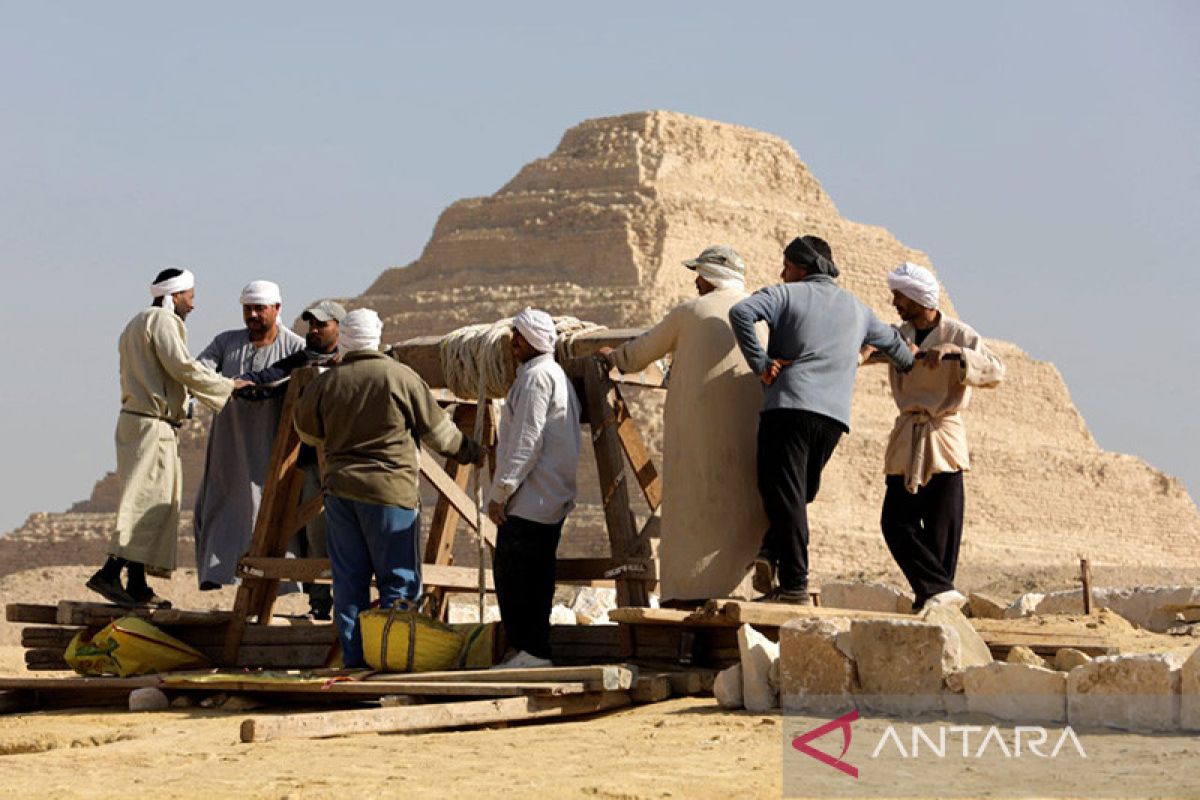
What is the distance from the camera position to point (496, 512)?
8078 millimetres

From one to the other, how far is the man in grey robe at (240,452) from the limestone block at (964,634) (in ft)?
11.7

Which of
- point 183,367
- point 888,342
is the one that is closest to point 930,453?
point 888,342

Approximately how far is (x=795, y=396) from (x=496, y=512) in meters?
1.20

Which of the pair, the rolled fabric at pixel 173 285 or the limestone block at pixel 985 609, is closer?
the rolled fabric at pixel 173 285

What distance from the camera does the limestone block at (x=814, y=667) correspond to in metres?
6.82

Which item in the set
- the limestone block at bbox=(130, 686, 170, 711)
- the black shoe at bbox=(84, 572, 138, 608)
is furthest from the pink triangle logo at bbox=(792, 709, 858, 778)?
the black shoe at bbox=(84, 572, 138, 608)

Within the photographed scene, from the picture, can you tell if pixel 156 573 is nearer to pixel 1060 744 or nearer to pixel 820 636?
pixel 820 636

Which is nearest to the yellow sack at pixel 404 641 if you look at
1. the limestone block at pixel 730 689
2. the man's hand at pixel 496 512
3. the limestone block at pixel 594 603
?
the man's hand at pixel 496 512

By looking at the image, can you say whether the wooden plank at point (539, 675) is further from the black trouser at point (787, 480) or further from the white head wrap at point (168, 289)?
the white head wrap at point (168, 289)

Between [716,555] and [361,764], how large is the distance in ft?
7.54

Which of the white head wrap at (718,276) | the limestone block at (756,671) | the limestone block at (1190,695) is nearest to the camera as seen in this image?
the limestone block at (1190,695)

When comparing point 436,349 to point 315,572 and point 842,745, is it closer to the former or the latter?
point 315,572

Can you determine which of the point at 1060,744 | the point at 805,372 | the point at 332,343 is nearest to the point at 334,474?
the point at 332,343

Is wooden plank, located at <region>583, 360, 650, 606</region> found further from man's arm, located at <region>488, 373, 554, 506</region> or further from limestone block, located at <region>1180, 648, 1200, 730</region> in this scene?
limestone block, located at <region>1180, 648, 1200, 730</region>
